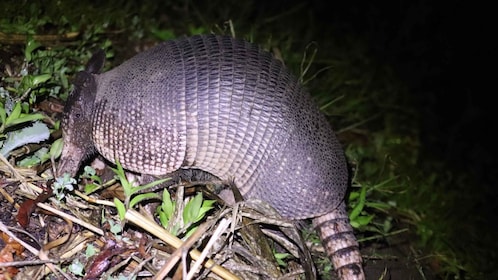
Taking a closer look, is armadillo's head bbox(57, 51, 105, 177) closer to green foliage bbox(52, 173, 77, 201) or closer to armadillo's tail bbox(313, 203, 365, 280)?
green foliage bbox(52, 173, 77, 201)

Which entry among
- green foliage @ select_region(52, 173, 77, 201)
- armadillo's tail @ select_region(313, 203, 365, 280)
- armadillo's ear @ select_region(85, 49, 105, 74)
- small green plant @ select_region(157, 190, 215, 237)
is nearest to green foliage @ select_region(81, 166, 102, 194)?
green foliage @ select_region(52, 173, 77, 201)

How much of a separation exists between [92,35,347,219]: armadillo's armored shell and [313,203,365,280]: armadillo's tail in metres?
0.13

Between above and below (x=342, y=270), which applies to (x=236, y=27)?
above

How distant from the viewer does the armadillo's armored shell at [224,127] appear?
143 inches

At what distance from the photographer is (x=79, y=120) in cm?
372

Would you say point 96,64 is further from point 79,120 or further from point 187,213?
point 187,213

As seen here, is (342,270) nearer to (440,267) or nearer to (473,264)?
(440,267)

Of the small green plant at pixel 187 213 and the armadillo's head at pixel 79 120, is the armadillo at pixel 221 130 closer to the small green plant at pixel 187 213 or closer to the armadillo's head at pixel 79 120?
the armadillo's head at pixel 79 120

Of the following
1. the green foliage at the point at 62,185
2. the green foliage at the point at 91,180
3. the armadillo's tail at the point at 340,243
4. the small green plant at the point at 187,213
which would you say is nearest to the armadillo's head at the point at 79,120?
the green foliage at the point at 91,180

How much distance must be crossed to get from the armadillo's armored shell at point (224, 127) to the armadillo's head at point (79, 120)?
2.6 inches

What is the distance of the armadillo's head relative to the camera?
12.0 feet

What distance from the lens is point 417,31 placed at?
8328 mm

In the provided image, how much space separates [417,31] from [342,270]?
581 cm

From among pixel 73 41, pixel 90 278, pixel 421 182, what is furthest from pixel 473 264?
pixel 73 41
